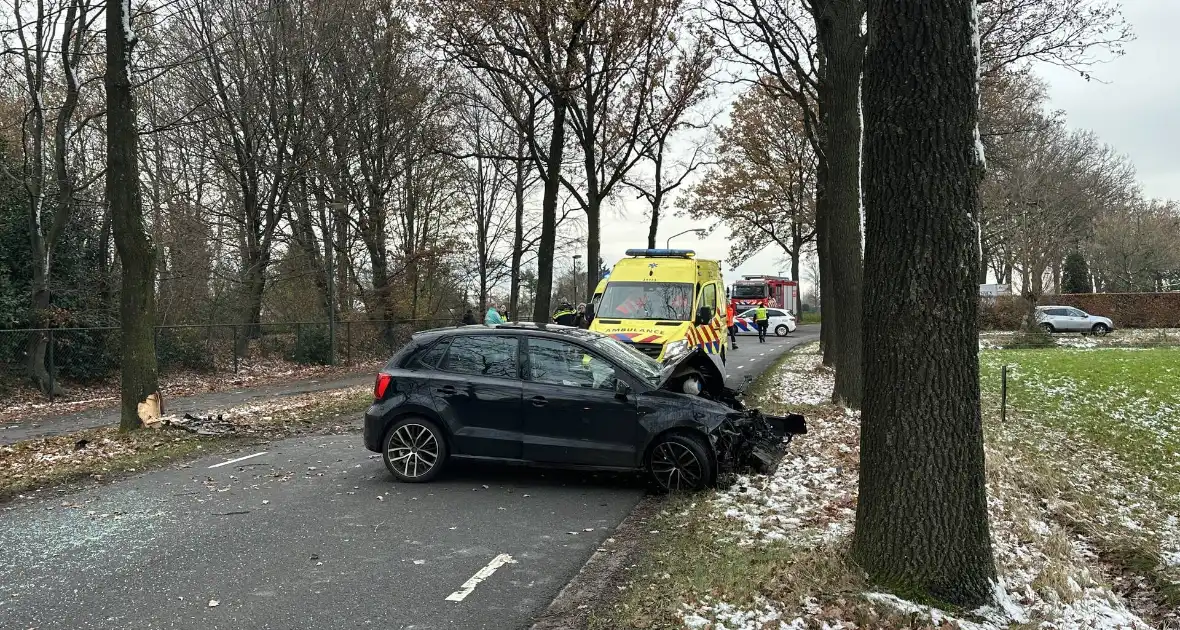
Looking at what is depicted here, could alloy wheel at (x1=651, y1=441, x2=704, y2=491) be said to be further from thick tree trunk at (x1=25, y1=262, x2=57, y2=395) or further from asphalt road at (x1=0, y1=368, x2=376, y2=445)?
thick tree trunk at (x1=25, y1=262, x2=57, y2=395)

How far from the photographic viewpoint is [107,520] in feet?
21.5

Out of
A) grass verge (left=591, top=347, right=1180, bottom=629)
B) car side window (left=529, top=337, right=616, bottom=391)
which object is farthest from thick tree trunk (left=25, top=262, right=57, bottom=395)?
grass verge (left=591, top=347, right=1180, bottom=629)

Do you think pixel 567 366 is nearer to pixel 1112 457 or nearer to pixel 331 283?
pixel 1112 457

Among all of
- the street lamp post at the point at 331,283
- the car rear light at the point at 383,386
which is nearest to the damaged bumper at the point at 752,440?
the car rear light at the point at 383,386

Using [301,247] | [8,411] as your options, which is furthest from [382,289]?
[8,411]

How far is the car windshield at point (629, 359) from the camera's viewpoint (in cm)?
755

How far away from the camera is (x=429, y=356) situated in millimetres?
7930

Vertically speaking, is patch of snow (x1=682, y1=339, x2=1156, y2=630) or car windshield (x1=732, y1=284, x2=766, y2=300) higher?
car windshield (x1=732, y1=284, x2=766, y2=300)

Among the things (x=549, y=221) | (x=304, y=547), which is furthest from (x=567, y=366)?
(x=549, y=221)

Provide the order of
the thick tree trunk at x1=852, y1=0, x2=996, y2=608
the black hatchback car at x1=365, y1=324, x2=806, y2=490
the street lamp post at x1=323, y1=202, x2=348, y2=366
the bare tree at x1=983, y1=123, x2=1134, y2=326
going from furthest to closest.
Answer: the bare tree at x1=983, y1=123, x2=1134, y2=326 → the street lamp post at x1=323, y1=202, x2=348, y2=366 → the black hatchback car at x1=365, y1=324, x2=806, y2=490 → the thick tree trunk at x1=852, y1=0, x2=996, y2=608

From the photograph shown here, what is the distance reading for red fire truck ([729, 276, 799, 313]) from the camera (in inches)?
1938

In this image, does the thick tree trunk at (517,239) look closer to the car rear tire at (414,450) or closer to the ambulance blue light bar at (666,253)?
the ambulance blue light bar at (666,253)

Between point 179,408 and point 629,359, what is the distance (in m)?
10.4

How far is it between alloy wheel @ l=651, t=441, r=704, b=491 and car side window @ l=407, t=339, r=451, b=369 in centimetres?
242
